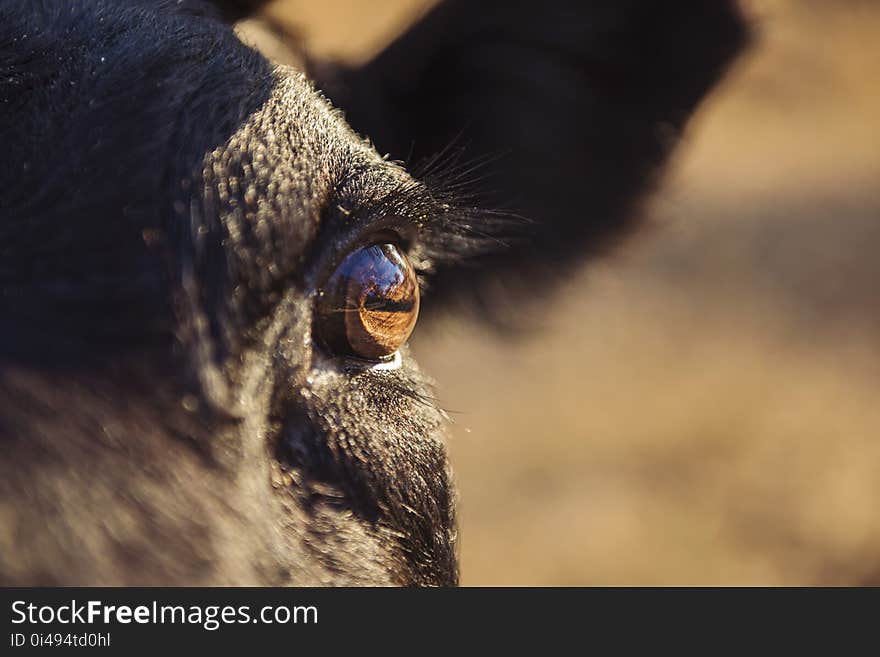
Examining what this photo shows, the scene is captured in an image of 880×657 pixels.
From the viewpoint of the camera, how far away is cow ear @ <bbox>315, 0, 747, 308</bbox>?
2.76 meters

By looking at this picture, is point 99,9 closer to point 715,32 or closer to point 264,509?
point 264,509

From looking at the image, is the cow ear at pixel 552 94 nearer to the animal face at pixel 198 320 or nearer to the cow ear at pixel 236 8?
the cow ear at pixel 236 8

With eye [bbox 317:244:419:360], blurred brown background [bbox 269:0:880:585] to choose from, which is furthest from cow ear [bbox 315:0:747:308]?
blurred brown background [bbox 269:0:880:585]

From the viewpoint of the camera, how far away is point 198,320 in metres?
1.67

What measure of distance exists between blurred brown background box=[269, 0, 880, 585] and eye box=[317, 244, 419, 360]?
3.92 meters

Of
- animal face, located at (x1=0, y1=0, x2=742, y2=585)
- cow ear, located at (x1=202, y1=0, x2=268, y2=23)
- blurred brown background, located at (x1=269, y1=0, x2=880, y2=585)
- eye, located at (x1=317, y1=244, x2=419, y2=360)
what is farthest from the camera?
blurred brown background, located at (x1=269, y1=0, x2=880, y2=585)

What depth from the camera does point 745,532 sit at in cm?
770

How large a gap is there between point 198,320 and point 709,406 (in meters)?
7.48

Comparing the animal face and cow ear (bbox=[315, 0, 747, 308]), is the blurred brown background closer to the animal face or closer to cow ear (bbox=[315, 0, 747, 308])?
cow ear (bbox=[315, 0, 747, 308])

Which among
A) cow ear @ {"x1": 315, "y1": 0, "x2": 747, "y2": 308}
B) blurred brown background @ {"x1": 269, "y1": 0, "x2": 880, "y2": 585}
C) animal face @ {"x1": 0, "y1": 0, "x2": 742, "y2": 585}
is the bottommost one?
animal face @ {"x1": 0, "y1": 0, "x2": 742, "y2": 585}

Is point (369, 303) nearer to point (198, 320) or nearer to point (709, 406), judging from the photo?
point (198, 320)

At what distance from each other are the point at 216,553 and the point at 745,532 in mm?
6691

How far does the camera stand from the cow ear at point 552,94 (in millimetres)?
2758
